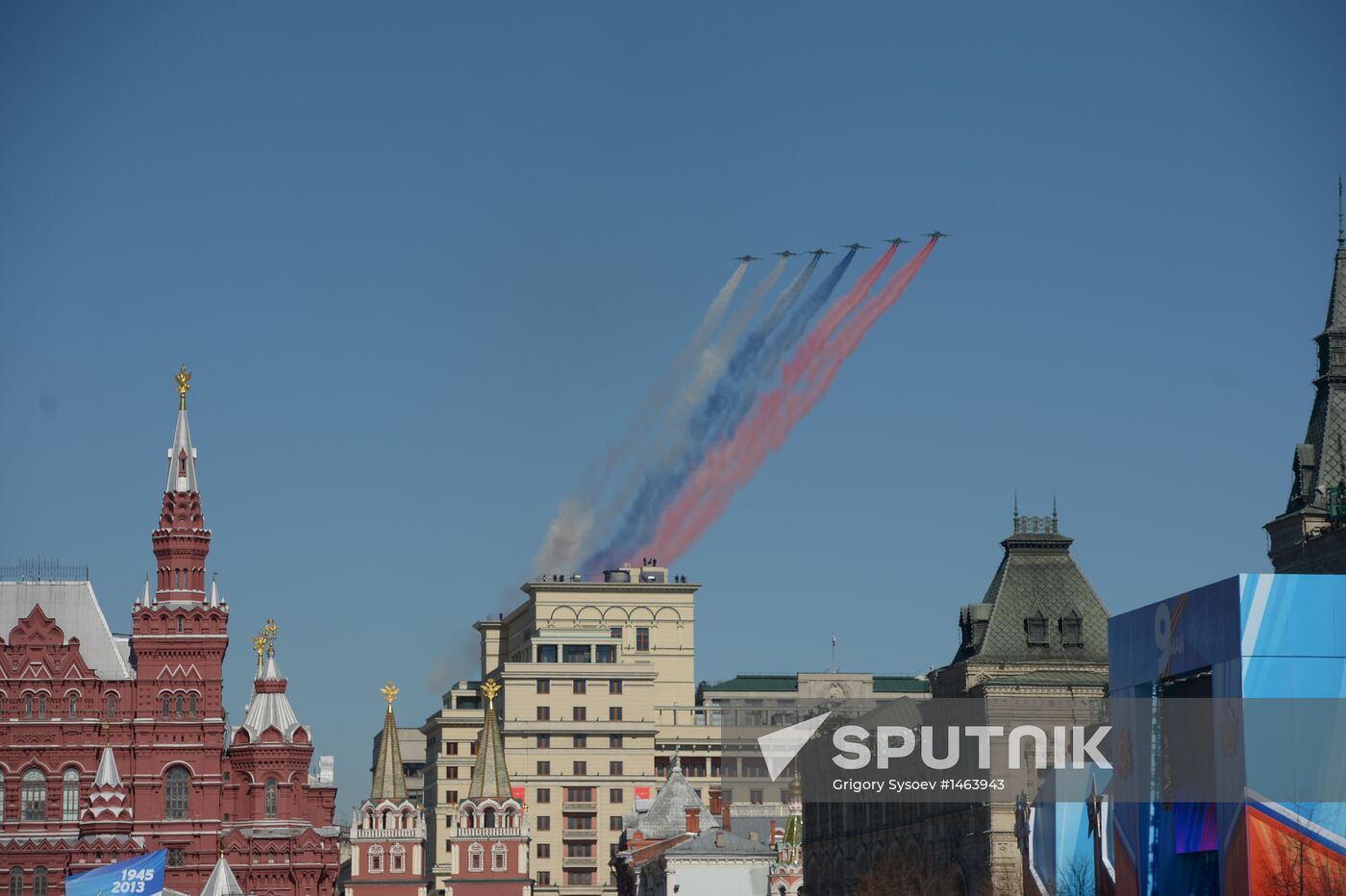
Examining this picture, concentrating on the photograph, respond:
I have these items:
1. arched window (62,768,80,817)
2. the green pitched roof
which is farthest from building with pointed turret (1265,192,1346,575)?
arched window (62,768,80,817)

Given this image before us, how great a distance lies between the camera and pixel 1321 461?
516 ft

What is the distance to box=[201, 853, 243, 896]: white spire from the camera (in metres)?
157

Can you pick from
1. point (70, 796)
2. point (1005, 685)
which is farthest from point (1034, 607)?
point (70, 796)

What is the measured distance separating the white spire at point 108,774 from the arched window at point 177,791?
4687 mm

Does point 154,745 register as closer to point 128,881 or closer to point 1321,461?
point 128,881

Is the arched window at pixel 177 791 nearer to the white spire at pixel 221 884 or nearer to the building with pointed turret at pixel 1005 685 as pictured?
the white spire at pixel 221 884

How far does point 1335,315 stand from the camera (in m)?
160

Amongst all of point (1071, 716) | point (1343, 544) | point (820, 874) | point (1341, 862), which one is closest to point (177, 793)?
point (820, 874)

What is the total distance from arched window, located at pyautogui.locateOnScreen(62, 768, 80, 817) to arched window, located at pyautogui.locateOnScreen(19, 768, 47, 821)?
123 cm

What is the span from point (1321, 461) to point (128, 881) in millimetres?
76302

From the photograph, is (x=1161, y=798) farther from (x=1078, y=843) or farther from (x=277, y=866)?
(x=277, y=866)

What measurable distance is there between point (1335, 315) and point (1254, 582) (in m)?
54.6

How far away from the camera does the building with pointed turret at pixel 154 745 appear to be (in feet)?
569

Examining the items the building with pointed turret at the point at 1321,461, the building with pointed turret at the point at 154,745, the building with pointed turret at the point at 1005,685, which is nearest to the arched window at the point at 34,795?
the building with pointed turret at the point at 154,745
